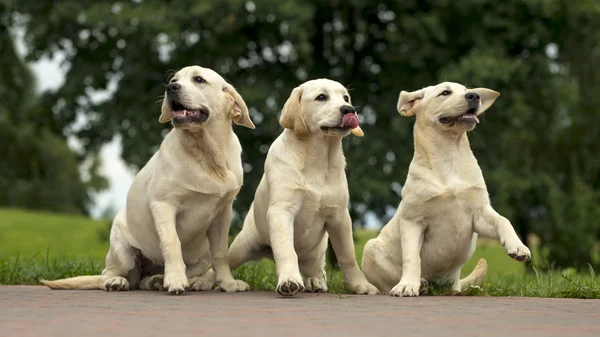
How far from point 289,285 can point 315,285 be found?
3.63ft

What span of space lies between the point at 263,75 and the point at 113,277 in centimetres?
837

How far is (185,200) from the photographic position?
658 centimetres

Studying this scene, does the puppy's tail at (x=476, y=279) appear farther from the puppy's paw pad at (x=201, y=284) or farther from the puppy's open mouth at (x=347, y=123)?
the puppy's paw pad at (x=201, y=284)

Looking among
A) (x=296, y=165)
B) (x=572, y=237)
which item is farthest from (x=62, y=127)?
(x=296, y=165)

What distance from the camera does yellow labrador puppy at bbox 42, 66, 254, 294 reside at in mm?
6500

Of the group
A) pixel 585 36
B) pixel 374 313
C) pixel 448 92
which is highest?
pixel 585 36

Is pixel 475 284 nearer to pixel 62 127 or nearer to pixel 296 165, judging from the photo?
pixel 296 165

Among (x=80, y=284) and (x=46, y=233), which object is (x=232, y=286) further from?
(x=46, y=233)

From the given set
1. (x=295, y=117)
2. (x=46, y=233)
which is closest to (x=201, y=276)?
(x=295, y=117)

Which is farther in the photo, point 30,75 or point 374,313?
point 30,75

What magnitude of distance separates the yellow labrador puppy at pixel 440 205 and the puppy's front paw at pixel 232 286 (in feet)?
3.47

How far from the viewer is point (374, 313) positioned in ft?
15.9

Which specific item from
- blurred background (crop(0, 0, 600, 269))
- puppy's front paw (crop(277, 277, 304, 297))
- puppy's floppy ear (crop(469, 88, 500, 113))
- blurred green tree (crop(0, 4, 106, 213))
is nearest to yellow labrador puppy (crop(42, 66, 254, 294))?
puppy's front paw (crop(277, 277, 304, 297))

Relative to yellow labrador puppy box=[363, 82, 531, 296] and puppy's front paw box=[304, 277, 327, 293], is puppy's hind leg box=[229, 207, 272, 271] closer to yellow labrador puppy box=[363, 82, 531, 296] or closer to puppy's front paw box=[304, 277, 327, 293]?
puppy's front paw box=[304, 277, 327, 293]
